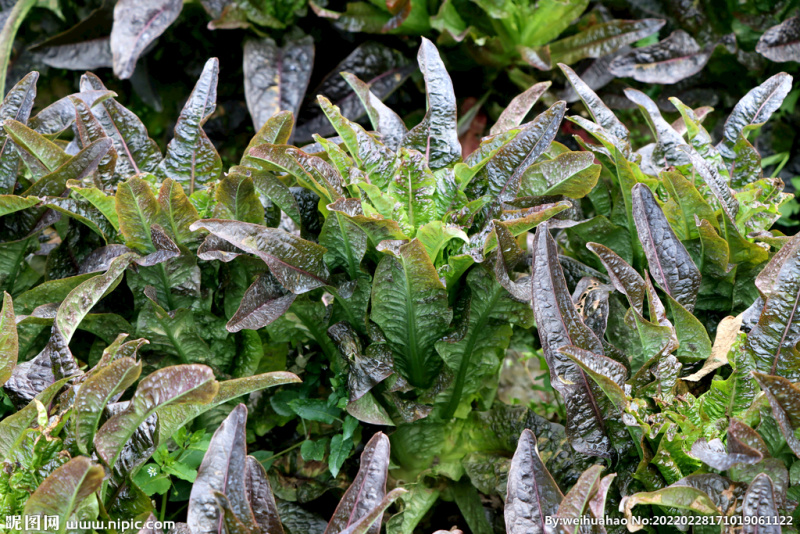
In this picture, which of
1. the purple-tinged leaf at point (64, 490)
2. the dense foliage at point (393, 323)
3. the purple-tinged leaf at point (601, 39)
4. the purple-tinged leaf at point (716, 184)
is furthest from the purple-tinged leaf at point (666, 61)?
the purple-tinged leaf at point (64, 490)

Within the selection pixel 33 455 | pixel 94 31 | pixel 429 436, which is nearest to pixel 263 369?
pixel 429 436

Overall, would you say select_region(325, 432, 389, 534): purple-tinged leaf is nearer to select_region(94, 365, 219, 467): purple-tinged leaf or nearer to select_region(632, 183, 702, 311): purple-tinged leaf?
select_region(94, 365, 219, 467): purple-tinged leaf

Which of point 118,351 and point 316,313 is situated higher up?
point 118,351

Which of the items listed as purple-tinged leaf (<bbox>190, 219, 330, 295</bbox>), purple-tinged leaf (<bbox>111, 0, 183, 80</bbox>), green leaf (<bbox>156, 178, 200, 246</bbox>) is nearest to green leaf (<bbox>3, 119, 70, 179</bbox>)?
green leaf (<bbox>156, 178, 200, 246</bbox>)

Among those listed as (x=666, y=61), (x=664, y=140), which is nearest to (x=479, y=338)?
(x=664, y=140)

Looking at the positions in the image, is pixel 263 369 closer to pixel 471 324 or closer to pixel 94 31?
pixel 471 324

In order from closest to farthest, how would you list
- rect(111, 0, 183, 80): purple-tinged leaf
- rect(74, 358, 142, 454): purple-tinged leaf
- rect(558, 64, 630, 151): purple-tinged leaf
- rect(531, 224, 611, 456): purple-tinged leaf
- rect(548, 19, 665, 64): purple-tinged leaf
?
rect(74, 358, 142, 454): purple-tinged leaf
rect(531, 224, 611, 456): purple-tinged leaf
rect(558, 64, 630, 151): purple-tinged leaf
rect(111, 0, 183, 80): purple-tinged leaf
rect(548, 19, 665, 64): purple-tinged leaf

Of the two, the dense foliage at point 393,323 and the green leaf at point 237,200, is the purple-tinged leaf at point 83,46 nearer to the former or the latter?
the dense foliage at point 393,323
